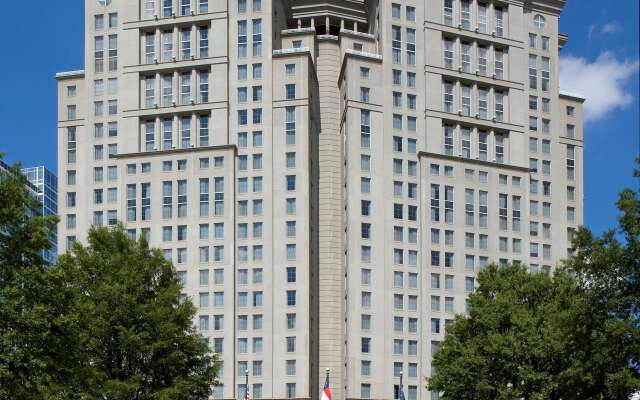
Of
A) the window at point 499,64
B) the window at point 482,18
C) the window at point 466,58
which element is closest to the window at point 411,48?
the window at point 466,58

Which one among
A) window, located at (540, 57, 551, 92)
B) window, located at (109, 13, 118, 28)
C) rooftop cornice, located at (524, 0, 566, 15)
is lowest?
window, located at (540, 57, 551, 92)

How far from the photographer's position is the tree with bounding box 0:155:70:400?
5806 centimetres

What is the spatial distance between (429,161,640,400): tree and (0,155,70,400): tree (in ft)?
107

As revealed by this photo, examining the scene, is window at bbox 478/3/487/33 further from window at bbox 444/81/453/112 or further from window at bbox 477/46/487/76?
window at bbox 444/81/453/112

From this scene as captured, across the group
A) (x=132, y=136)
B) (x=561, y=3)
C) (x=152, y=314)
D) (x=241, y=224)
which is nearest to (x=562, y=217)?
(x=561, y=3)

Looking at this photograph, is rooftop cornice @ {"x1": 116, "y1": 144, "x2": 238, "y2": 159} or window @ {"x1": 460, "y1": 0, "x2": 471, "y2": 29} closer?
rooftop cornice @ {"x1": 116, "y1": 144, "x2": 238, "y2": 159}

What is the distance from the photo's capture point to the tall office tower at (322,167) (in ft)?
473

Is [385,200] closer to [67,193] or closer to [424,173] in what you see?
[424,173]

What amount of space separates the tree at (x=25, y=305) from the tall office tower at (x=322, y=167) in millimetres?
81648

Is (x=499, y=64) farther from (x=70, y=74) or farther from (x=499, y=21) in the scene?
(x=70, y=74)

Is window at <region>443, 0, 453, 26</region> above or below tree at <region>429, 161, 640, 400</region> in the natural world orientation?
above

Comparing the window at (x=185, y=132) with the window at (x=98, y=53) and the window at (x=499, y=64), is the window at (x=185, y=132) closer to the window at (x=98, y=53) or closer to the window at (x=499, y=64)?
the window at (x=98, y=53)

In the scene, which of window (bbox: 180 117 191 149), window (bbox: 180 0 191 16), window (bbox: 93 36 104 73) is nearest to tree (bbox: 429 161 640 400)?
window (bbox: 180 117 191 149)

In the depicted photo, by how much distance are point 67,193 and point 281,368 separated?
3960 centimetres
